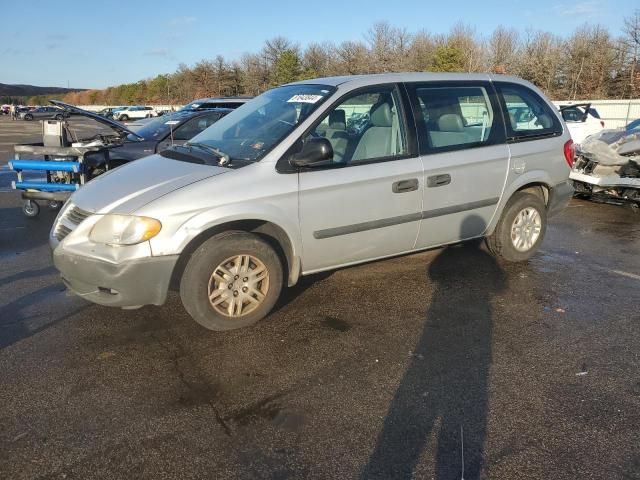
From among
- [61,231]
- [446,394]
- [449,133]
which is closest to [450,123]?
[449,133]

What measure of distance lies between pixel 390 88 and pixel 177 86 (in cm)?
7415

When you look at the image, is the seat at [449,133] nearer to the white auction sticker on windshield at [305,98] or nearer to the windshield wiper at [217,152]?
the white auction sticker on windshield at [305,98]

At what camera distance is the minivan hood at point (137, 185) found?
3.63 metres

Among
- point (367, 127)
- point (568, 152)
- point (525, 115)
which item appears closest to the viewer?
point (367, 127)

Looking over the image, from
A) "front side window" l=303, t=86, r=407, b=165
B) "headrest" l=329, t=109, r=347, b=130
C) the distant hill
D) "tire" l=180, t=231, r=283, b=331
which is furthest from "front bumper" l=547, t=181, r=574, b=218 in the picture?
the distant hill

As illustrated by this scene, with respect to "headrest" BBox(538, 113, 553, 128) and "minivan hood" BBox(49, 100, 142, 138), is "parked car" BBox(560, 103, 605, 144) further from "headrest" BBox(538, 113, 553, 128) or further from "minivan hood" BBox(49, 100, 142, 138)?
"minivan hood" BBox(49, 100, 142, 138)

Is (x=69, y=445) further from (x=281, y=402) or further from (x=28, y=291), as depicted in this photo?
(x=28, y=291)

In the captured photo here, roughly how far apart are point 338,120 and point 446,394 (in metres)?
2.44

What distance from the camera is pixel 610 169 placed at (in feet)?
28.5

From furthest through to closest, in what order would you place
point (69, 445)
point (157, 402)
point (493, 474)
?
point (157, 402)
point (69, 445)
point (493, 474)

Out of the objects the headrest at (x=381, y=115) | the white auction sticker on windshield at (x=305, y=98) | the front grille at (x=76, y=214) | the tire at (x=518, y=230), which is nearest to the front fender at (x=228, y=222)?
the front grille at (x=76, y=214)

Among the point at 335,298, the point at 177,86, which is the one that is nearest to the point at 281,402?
the point at 335,298

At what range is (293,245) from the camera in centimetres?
404

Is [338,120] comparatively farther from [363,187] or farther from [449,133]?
[449,133]
